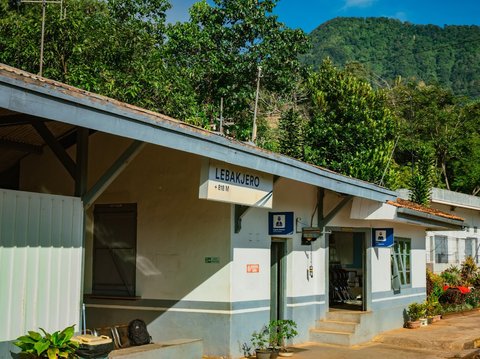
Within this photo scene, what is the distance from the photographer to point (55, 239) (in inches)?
318

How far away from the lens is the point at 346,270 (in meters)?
18.7

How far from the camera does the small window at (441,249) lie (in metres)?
27.5

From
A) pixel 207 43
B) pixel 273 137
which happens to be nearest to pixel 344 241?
pixel 207 43

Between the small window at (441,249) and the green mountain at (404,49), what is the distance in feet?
223

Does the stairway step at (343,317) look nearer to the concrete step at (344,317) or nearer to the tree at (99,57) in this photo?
the concrete step at (344,317)

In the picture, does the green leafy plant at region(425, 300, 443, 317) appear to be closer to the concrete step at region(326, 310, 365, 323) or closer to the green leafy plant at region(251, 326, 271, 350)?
the concrete step at region(326, 310, 365, 323)

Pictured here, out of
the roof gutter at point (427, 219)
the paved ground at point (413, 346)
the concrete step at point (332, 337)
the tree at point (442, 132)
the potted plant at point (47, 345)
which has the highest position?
the tree at point (442, 132)

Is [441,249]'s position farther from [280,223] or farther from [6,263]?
[6,263]

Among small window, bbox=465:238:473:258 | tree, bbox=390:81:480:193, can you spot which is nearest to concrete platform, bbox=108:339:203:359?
small window, bbox=465:238:473:258

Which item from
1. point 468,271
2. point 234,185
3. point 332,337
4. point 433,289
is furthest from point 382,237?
point 468,271

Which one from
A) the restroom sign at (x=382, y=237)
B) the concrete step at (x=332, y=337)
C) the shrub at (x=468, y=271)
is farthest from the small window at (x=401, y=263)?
the shrub at (x=468, y=271)

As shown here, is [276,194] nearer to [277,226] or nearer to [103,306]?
[277,226]

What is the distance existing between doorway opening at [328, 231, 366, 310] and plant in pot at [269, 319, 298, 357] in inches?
160

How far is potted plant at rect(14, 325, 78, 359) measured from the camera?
7.34 m
